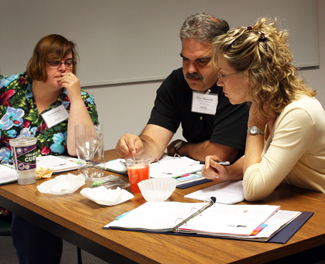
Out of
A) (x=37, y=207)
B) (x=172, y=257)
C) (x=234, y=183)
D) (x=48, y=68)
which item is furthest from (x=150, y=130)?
(x=172, y=257)

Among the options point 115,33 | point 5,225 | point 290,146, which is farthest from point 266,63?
point 115,33

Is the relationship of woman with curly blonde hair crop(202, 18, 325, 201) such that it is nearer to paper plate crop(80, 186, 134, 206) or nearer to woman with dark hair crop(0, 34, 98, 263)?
paper plate crop(80, 186, 134, 206)

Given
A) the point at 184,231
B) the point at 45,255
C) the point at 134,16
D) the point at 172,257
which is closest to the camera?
the point at 172,257

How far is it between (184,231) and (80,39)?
11.1ft

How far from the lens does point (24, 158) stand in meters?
1.57

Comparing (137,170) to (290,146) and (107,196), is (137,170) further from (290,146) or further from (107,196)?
(290,146)

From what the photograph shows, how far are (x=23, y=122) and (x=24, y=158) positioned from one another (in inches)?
28.7

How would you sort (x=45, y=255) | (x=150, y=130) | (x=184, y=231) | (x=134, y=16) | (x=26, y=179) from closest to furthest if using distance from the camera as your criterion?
(x=184, y=231) → (x=26, y=179) → (x=45, y=255) → (x=150, y=130) → (x=134, y=16)

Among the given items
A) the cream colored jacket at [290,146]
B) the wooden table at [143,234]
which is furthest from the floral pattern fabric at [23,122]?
the cream colored jacket at [290,146]

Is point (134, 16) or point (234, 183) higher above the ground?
point (134, 16)

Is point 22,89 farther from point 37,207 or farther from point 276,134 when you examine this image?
point 276,134

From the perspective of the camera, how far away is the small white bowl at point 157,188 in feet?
4.19

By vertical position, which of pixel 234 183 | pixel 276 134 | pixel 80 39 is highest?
pixel 80 39

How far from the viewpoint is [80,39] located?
4012 mm
